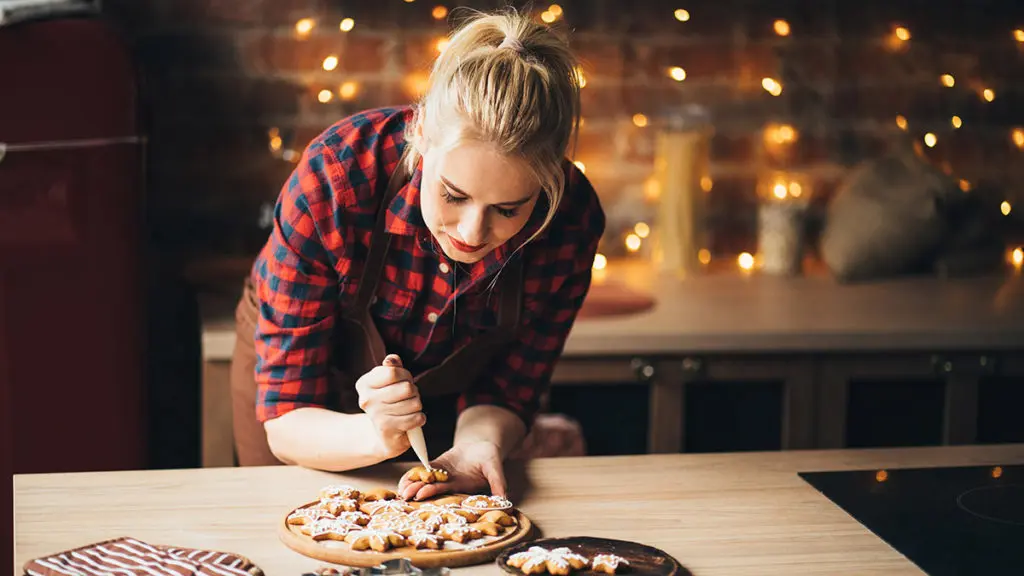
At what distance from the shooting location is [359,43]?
103 inches

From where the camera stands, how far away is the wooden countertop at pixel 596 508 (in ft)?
3.71

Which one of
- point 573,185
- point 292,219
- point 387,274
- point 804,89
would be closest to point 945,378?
point 804,89

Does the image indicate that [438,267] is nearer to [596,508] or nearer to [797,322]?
[596,508]

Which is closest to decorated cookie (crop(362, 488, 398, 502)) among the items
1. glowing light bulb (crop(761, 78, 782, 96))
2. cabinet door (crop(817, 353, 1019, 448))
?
cabinet door (crop(817, 353, 1019, 448))

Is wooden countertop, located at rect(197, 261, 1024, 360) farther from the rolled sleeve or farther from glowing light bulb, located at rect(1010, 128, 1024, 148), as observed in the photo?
the rolled sleeve

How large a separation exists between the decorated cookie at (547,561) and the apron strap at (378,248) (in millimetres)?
530

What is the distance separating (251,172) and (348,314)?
1.16 m

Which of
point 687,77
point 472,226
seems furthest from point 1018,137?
point 472,226

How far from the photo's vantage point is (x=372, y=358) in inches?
62.6

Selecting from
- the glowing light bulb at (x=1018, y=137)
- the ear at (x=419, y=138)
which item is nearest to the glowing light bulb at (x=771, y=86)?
the glowing light bulb at (x=1018, y=137)

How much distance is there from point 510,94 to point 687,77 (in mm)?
1602

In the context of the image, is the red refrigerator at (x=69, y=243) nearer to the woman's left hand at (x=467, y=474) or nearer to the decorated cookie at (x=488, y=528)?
the woman's left hand at (x=467, y=474)

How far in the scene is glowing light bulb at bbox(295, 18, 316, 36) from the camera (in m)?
2.58

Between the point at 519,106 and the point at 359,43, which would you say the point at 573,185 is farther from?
the point at 359,43
